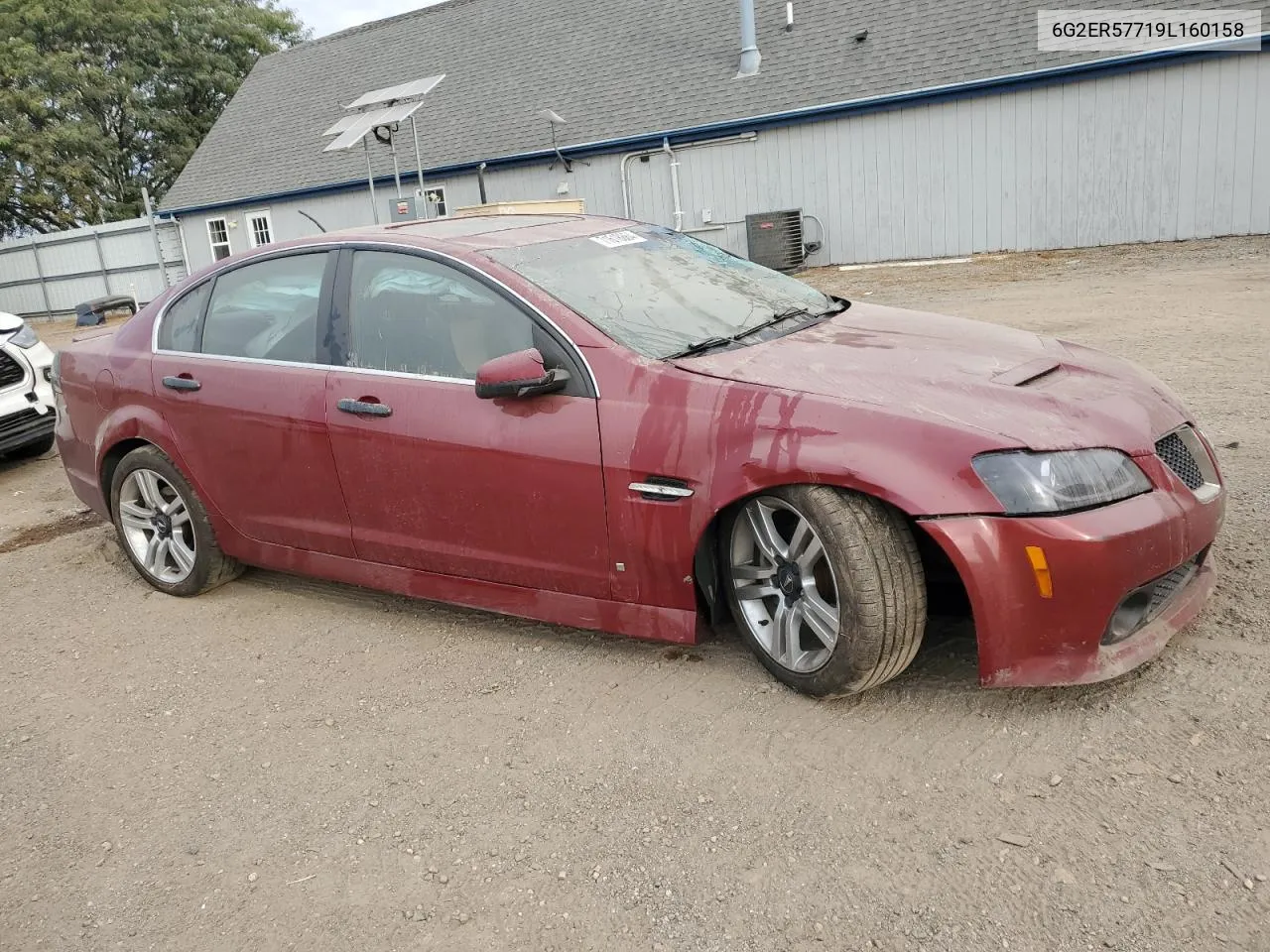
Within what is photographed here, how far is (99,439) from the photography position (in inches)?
191

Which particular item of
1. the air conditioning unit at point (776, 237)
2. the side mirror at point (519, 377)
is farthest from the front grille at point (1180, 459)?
the air conditioning unit at point (776, 237)

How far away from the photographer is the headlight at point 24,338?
755 cm

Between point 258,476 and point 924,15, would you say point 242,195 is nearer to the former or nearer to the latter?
point 924,15

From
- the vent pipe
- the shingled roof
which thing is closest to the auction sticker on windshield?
the shingled roof

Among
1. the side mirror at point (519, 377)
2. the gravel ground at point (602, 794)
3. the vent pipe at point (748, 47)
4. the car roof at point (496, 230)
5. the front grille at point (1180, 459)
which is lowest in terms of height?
the gravel ground at point (602, 794)

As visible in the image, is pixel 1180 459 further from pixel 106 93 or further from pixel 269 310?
pixel 106 93

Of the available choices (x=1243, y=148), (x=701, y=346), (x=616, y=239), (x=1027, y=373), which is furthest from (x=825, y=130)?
(x=1027, y=373)

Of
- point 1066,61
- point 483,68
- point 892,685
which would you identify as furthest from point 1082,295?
point 483,68

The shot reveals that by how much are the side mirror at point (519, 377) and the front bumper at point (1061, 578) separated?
1.29m

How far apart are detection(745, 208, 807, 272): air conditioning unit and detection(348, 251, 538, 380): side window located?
14045mm

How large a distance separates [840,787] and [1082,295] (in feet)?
33.4

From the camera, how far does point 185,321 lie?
4.65m

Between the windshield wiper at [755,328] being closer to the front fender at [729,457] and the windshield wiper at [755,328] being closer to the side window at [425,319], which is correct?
the front fender at [729,457]

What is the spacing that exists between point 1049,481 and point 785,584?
0.83 metres
